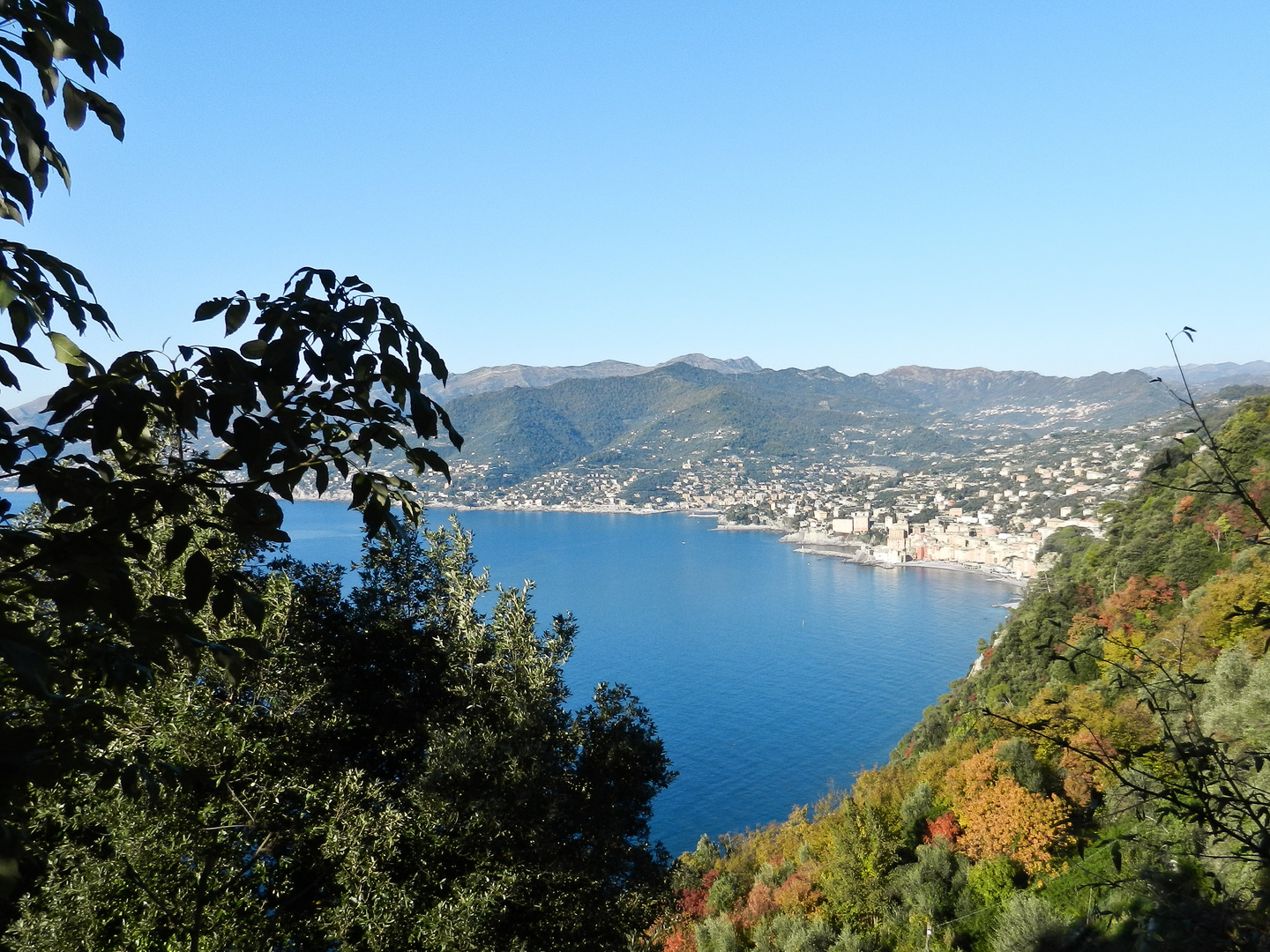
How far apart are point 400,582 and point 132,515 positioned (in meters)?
3.72

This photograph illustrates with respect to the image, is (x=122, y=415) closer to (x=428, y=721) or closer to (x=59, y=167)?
(x=59, y=167)

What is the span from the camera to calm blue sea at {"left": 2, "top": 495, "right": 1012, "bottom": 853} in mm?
23578

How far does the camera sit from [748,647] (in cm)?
3675

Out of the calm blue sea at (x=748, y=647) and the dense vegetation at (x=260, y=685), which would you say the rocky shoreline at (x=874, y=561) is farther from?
the dense vegetation at (x=260, y=685)

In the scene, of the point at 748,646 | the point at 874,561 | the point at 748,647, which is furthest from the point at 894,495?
the point at 748,647

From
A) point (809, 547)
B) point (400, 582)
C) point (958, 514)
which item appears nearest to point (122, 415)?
point (400, 582)

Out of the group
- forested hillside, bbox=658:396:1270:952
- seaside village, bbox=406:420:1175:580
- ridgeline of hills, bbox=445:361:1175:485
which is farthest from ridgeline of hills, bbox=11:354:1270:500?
forested hillside, bbox=658:396:1270:952

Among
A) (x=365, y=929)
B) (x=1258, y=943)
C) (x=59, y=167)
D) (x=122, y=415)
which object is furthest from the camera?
(x=365, y=929)

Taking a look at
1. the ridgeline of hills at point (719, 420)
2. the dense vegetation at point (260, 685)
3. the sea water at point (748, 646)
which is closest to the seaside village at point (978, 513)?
the sea water at point (748, 646)

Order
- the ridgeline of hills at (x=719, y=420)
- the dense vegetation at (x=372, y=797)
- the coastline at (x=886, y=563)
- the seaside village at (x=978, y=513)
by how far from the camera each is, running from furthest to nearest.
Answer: the ridgeline of hills at (x=719, y=420) → the seaside village at (x=978, y=513) → the coastline at (x=886, y=563) → the dense vegetation at (x=372, y=797)

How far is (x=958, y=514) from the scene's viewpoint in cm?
7288

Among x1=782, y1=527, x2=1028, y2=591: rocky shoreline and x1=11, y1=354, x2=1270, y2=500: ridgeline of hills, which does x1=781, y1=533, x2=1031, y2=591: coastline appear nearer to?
x1=782, y1=527, x2=1028, y2=591: rocky shoreline

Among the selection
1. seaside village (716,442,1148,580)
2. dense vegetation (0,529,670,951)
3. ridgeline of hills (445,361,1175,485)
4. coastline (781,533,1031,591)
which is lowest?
coastline (781,533,1031,591)

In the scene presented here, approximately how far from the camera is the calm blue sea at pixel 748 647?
23578 mm
